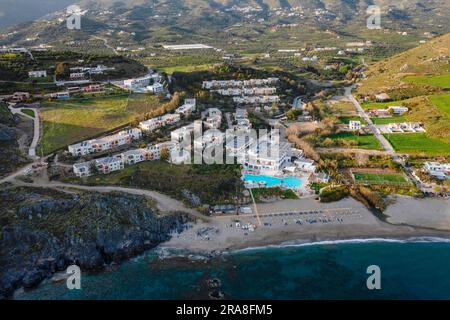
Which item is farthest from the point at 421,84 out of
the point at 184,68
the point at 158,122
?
the point at 158,122

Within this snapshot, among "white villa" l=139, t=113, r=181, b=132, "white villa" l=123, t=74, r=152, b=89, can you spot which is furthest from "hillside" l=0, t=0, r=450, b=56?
"white villa" l=139, t=113, r=181, b=132

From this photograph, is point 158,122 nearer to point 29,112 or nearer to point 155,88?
point 155,88

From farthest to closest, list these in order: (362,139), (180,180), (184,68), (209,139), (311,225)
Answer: (184,68)
(362,139)
(209,139)
(180,180)
(311,225)

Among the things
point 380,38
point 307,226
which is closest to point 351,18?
point 380,38

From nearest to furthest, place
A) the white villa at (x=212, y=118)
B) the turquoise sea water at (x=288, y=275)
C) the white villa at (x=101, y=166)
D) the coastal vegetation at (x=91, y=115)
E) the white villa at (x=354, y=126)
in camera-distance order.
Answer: the turquoise sea water at (x=288, y=275)
the white villa at (x=101, y=166)
the coastal vegetation at (x=91, y=115)
the white villa at (x=212, y=118)
the white villa at (x=354, y=126)

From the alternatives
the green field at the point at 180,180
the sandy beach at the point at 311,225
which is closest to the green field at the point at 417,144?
the sandy beach at the point at 311,225

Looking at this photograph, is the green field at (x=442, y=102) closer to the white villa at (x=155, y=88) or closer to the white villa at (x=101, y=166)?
the white villa at (x=155, y=88)
